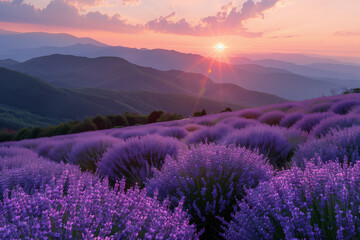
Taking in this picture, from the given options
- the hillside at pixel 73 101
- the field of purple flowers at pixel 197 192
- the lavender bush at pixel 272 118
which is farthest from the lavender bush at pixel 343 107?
the hillside at pixel 73 101

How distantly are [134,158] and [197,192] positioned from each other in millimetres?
1843

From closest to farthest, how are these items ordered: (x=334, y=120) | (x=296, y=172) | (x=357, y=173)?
(x=357, y=173) < (x=296, y=172) < (x=334, y=120)

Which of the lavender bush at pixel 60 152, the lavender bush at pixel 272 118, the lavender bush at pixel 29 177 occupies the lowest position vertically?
the lavender bush at pixel 60 152

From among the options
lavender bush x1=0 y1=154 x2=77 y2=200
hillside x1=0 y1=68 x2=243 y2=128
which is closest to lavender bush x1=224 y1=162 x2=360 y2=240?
lavender bush x1=0 y1=154 x2=77 y2=200

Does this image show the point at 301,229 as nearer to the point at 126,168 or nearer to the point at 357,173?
the point at 357,173

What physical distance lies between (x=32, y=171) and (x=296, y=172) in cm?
253

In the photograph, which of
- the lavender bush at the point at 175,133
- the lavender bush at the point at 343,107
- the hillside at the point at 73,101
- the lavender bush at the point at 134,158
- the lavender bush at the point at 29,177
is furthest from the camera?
the hillside at the point at 73,101

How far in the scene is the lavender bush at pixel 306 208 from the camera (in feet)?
4.63

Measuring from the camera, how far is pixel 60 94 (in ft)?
394

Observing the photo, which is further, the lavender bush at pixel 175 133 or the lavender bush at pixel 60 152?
the lavender bush at pixel 175 133

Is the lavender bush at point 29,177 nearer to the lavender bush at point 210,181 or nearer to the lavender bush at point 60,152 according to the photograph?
the lavender bush at point 210,181

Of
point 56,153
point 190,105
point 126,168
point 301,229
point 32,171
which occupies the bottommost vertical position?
point 190,105

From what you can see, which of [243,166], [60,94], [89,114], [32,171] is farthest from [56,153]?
[60,94]

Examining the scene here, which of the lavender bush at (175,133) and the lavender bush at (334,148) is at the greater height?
the lavender bush at (334,148)
